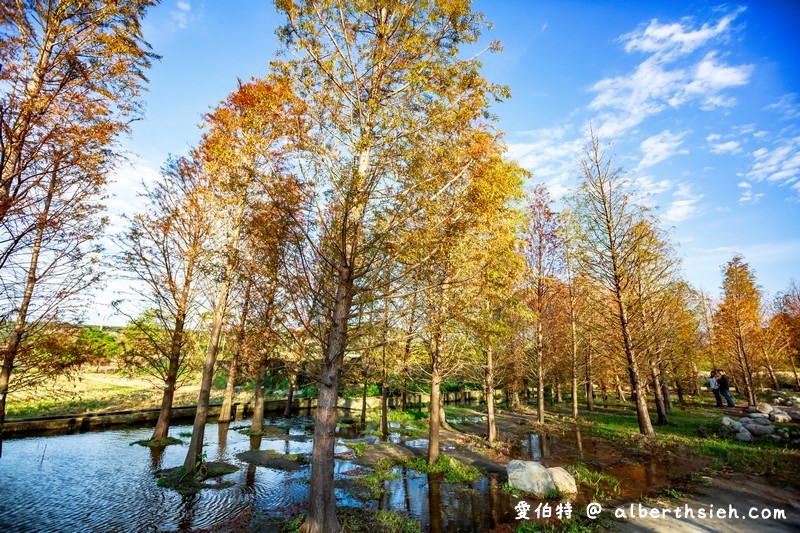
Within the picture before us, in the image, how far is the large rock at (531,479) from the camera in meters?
9.63

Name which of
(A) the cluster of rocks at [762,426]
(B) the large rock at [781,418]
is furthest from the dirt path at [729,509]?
(B) the large rock at [781,418]

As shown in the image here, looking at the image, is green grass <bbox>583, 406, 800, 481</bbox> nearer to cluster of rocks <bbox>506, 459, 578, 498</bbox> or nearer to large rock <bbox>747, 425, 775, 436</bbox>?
large rock <bbox>747, 425, 775, 436</bbox>

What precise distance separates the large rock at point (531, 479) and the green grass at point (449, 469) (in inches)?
65.4

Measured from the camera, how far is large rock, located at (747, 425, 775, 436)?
13998mm

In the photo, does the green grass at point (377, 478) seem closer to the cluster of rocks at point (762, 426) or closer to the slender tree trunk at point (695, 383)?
the cluster of rocks at point (762, 426)

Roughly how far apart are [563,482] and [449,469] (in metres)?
3.82

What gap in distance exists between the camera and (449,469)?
11.9 metres

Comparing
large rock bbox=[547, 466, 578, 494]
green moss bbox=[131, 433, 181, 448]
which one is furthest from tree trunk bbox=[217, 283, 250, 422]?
large rock bbox=[547, 466, 578, 494]

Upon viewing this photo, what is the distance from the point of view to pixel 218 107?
13750mm

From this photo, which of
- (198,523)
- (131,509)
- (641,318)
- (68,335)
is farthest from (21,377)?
(641,318)

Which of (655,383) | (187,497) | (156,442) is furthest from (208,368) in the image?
(655,383)

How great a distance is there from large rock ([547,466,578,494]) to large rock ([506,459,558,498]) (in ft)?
0.42

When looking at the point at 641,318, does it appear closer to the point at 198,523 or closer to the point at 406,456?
the point at 406,456

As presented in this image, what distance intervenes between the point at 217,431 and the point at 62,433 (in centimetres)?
715
